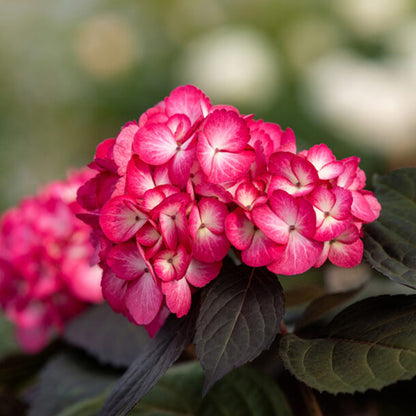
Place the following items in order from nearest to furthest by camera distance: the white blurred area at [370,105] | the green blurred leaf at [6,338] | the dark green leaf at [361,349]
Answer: the dark green leaf at [361,349], the green blurred leaf at [6,338], the white blurred area at [370,105]

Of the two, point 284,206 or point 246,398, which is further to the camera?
point 246,398

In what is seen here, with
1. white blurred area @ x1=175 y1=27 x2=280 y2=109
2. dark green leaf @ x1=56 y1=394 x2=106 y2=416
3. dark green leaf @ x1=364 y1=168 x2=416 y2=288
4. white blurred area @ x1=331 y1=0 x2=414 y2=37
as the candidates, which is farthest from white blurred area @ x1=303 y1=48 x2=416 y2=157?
dark green leaf @ x1=56 y1=394 x2=106 y2=416

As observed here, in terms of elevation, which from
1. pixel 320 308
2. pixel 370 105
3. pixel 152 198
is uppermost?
pixel 152 198

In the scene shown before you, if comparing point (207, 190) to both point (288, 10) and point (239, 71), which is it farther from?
point (288, 10)

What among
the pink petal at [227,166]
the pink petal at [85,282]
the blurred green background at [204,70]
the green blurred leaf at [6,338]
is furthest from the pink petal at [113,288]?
the blurred green background at [204,70]

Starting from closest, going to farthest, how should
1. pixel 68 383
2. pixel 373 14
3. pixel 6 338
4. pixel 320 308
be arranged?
1. pixel 320 308
2. pixel 68 383
3. pixel 6 338
4. pixel 373 14

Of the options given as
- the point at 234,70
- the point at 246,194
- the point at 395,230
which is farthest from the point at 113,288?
the point at 234,70

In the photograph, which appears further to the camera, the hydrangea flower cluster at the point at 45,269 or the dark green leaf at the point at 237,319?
the hydrangea flower cluster at the point at 45,269

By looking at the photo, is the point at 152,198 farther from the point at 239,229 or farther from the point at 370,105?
the point at 370,105

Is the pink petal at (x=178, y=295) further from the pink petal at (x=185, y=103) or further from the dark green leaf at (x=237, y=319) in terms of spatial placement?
the pink petal at (x=185, y=103)
